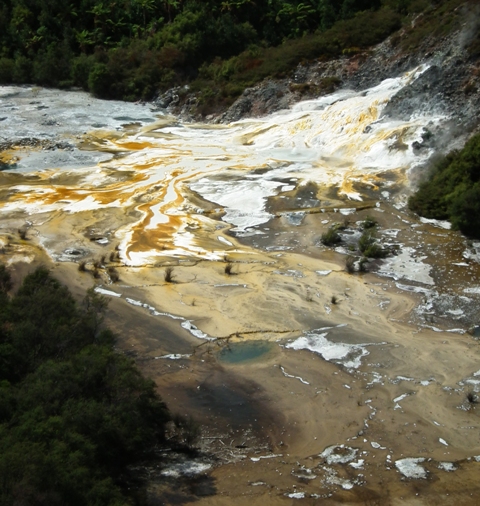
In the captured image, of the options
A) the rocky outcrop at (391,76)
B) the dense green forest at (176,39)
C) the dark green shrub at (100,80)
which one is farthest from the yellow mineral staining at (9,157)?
the dark green shrub at (100,80)

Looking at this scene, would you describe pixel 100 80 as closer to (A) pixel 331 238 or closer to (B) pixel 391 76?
(B) pixel 391 76

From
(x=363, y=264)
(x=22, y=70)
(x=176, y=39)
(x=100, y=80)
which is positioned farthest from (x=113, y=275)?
→ (x=22, y=70)

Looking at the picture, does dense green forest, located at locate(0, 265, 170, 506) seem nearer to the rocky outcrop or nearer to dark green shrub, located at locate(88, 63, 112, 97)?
the rocky outcrop

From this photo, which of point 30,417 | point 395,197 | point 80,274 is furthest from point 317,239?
point 30,417

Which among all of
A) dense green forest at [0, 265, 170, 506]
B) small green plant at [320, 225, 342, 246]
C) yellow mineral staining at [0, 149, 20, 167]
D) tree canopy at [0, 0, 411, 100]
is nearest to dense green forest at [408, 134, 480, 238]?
small green plant at [320, 225, 342, 246]

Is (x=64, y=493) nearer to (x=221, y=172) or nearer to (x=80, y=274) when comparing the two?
(x=80, y=274)
